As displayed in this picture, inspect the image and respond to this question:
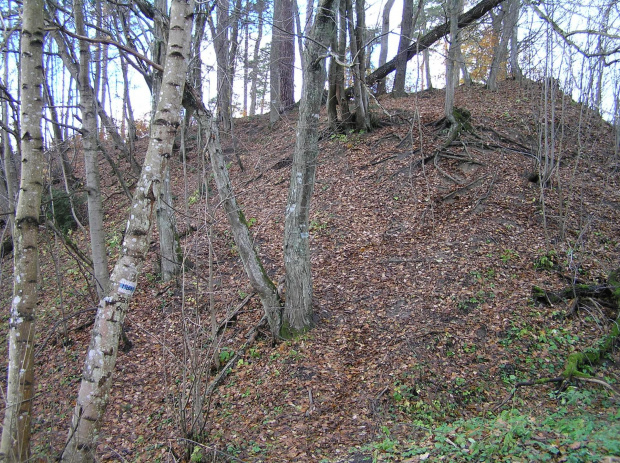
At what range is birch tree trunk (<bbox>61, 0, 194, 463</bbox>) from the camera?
2.92 metres

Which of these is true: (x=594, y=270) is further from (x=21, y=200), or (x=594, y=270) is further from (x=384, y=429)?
(x=21, y=200)

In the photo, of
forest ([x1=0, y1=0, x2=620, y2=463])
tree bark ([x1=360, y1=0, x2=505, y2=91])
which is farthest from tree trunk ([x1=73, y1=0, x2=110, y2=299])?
tree bark ([x1=360, y1=0, x2=505, y2=91])

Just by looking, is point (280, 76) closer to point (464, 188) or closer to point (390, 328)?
→ point (464, 188)

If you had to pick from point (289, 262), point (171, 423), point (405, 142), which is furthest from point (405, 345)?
point (405, 142)

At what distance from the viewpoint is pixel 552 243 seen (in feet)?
23.0

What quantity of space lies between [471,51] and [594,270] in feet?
53.2

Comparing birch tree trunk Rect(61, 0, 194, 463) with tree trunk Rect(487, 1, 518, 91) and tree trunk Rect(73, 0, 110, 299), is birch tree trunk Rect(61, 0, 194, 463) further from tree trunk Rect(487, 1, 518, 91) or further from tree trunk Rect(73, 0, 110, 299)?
tree trunk Rect(487, 1, 518, 91)

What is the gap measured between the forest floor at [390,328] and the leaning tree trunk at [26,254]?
1.09m

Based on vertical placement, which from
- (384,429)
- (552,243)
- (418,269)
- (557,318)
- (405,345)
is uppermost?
(552,243)

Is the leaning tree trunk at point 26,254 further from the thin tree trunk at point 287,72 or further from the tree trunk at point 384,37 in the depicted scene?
the tree trunk at point 384,37

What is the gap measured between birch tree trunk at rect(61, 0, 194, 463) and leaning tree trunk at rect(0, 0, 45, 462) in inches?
23.1

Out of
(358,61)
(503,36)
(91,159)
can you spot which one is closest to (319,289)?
(91,159)

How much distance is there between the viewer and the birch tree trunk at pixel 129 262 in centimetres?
292

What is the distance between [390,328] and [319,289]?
1.49 metres
